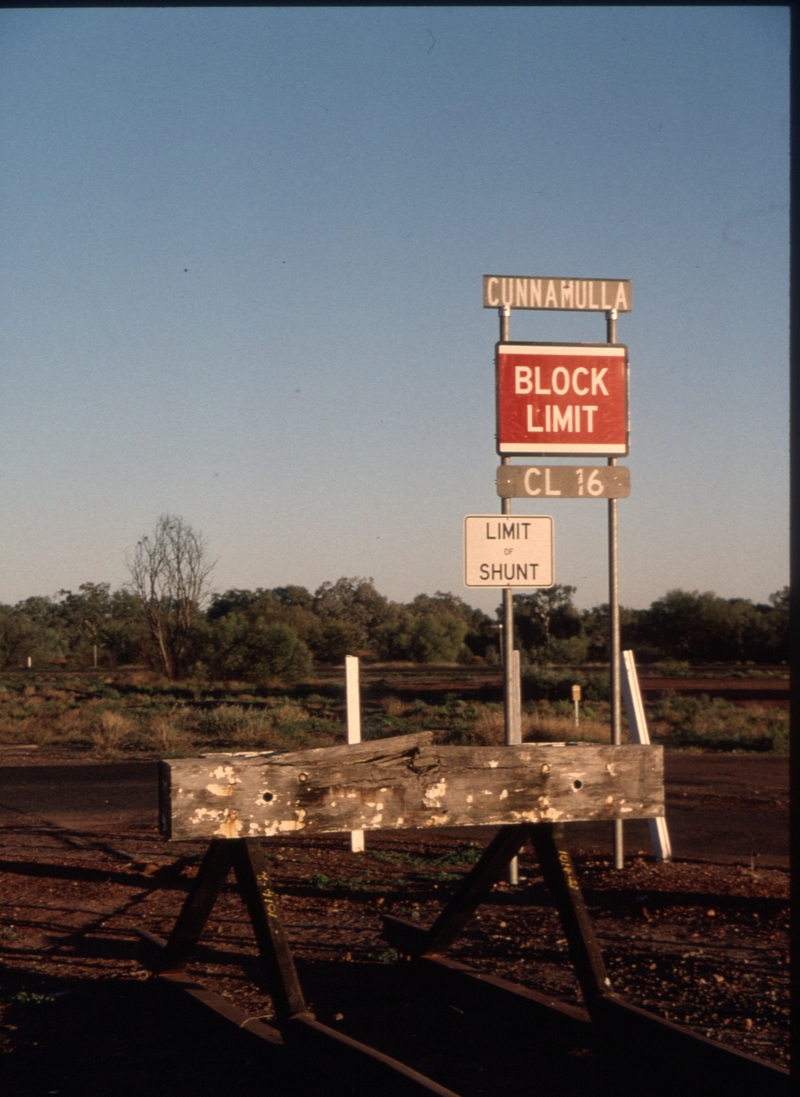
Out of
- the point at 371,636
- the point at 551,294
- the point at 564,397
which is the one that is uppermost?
the point at 551,294

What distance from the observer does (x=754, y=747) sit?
20.2 meters

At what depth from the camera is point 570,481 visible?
790 cm

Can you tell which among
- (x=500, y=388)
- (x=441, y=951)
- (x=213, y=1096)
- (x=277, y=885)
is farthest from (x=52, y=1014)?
(x=500, y=388)

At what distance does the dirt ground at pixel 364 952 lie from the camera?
13.9 ft

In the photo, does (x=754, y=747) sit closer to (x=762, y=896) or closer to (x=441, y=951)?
(x=762, y=896)

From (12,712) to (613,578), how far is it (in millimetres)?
22065

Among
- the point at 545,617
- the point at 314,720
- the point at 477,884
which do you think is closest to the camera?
the point at 477,884

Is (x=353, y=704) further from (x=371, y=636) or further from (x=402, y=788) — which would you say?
(x=371, y=636)

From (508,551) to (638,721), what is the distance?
1526 mm

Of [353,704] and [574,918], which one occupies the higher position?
[353,704]

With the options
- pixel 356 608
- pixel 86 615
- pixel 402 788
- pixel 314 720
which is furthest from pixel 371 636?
pixel 402 788

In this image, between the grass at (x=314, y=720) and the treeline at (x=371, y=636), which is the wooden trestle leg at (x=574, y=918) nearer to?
the grass at (x=314, y=720)

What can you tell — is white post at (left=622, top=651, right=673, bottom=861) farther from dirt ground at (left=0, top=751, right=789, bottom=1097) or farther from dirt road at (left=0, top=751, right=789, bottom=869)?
dirt road at (left=0, top=751, right=789, bottom=869)

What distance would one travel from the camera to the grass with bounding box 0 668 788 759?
19.9 m
